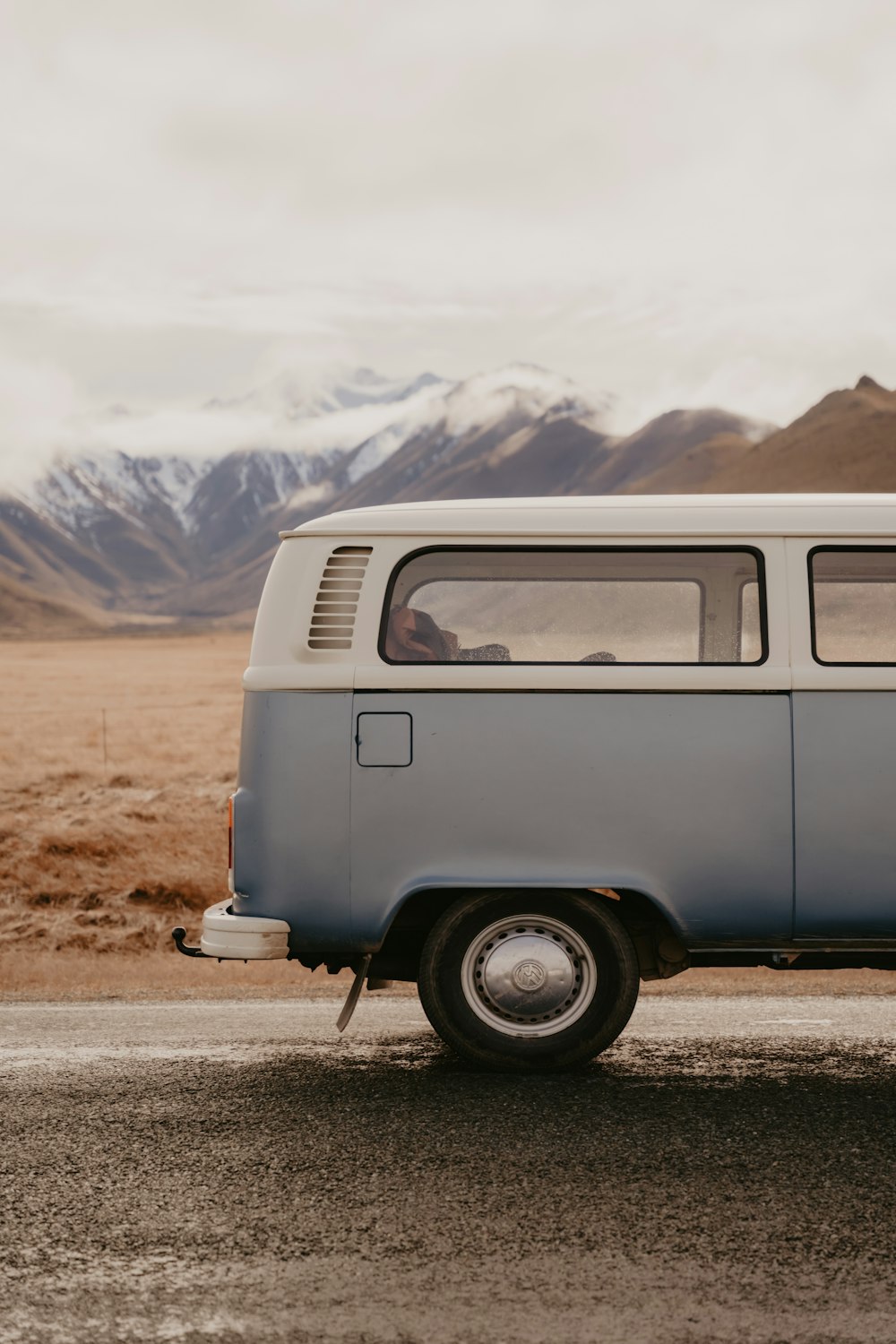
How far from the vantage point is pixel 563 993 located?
18.1ft

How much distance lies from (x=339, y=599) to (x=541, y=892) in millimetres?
1507

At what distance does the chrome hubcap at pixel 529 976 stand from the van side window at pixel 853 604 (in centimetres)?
159

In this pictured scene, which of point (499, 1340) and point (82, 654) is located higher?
point (82, 654)

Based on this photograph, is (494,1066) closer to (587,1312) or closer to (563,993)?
(563,993)

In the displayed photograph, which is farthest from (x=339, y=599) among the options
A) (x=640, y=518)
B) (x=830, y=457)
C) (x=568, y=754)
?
(x=830, y=457)

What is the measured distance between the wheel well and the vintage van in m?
0.02

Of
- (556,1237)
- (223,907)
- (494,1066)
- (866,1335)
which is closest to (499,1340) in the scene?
(556,1237)

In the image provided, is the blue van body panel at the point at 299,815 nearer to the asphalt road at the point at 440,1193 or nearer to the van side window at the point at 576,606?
the van side window at the point at 576,606

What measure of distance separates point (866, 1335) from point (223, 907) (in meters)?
3.28

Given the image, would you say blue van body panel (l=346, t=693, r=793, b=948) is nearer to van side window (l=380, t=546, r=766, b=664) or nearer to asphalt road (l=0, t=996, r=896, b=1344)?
van side window (l=380, t=546, r=766, b=664)

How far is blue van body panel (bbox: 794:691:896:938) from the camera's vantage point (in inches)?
211

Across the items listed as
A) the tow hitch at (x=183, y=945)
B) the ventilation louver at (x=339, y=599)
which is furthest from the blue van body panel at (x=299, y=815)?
the tow hitch at (x=183, y=945)

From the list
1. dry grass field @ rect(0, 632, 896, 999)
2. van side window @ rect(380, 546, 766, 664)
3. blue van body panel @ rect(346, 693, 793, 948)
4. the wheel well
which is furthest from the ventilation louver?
dry grass field @ rect(0, 632, 896, 999)

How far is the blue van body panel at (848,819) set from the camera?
537 centimetres
